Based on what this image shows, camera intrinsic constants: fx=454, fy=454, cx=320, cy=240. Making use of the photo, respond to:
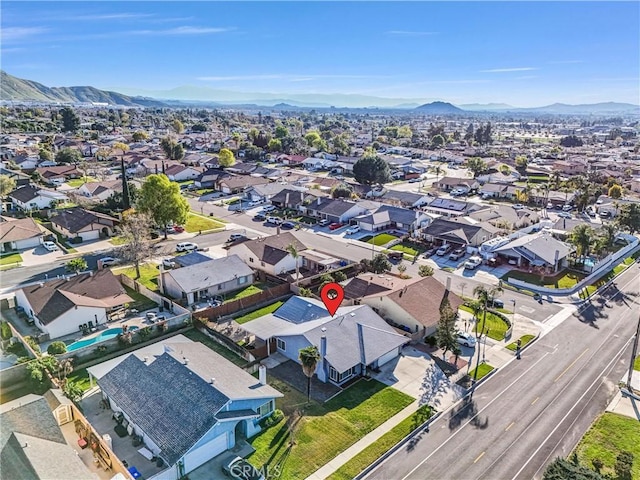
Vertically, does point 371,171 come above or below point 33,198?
above

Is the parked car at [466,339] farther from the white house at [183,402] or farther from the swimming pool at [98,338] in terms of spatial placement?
the swimming pool at [98,338]

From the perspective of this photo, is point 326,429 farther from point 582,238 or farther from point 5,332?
point 582,238

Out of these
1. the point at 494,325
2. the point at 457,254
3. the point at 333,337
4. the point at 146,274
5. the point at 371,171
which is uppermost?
the point at 371,171

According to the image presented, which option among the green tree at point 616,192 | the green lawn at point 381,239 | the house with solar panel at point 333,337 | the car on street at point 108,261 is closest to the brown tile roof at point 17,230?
the car on street at point 108,261

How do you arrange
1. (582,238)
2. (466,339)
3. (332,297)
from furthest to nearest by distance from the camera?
(582,238), (332,297), (466,339)

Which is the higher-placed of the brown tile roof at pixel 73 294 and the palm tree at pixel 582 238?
the palm tree at pixel 582 238

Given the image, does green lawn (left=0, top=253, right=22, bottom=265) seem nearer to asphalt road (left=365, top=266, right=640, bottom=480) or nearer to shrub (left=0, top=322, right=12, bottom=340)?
shrub (left=0, top=322, right=12, bottom=340)

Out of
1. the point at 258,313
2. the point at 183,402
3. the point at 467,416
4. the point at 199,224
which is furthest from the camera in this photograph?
the point at 199,224

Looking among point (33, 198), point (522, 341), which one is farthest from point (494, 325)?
point (33, 198)
